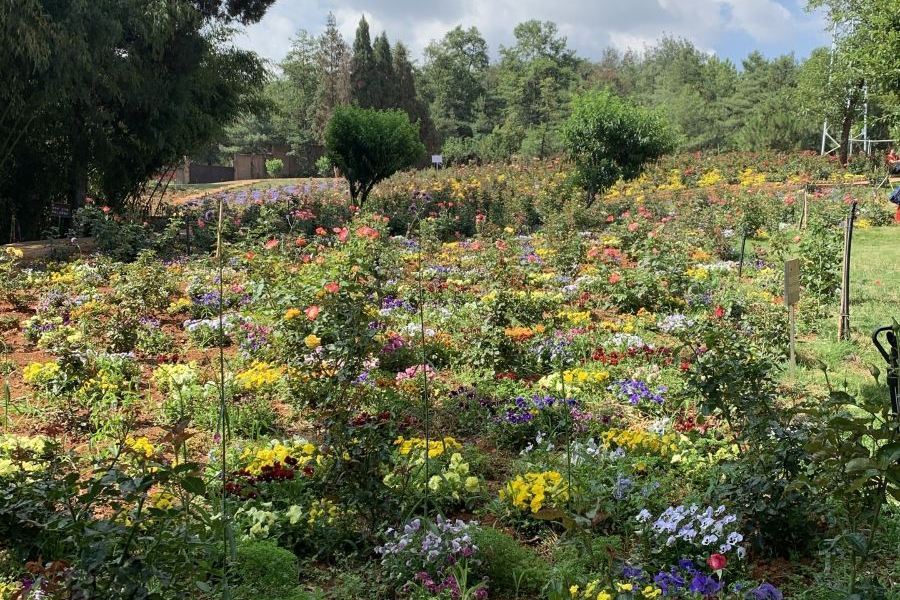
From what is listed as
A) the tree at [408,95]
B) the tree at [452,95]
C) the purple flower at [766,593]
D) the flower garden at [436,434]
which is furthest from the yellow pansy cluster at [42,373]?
the tree at [452,95]

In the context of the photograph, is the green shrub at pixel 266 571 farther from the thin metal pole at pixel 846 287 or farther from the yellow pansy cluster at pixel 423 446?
the thin metal pole at pixel 846 287

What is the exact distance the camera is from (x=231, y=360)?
5.63 metres

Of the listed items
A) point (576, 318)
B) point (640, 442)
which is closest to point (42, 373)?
point (640, 442)

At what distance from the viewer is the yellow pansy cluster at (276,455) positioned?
11.4 feet

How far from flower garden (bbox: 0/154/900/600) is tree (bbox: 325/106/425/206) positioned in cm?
659

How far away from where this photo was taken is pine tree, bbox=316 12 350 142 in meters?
35.4

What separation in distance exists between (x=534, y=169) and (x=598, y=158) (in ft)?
15.9

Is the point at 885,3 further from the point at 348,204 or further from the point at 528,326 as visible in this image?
the point at 348,204

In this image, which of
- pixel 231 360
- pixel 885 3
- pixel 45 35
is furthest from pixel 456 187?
pixel 231 360

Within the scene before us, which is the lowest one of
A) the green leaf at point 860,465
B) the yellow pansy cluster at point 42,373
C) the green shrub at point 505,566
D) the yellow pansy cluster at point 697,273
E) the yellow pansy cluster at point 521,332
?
the green shrub at point 505,566

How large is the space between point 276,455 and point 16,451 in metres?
1.12

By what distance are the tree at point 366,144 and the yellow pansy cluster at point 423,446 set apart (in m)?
12.1

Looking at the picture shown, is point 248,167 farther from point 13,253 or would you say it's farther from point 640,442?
point 640,442

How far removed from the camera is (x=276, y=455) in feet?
11.7
